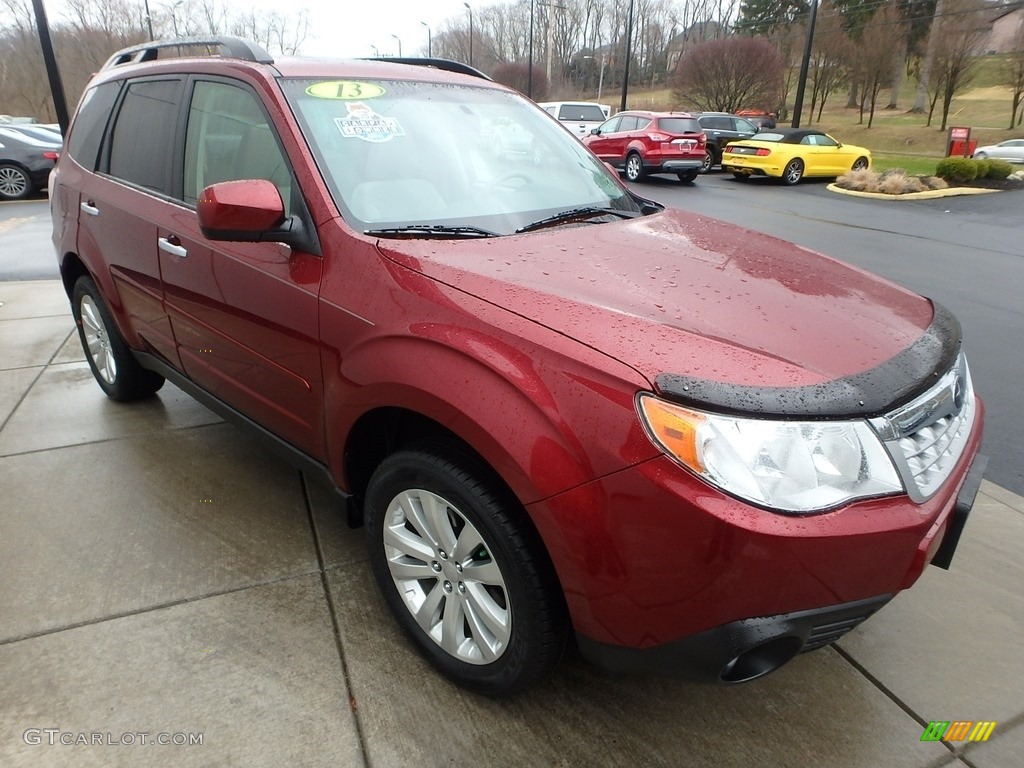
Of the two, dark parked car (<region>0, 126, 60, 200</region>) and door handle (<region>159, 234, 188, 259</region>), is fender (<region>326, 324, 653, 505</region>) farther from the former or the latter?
dark parked car (<region>0, 126, 60, 200</region>)

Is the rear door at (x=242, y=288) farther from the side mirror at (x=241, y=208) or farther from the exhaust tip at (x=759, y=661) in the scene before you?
the exhaust tip at (x=759, y=661)

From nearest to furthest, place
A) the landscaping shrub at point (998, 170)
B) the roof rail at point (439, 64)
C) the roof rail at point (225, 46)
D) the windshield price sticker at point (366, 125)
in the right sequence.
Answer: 1. the windshield price sticker at point (366, 125)
2. the roof rail at point (225, 46)
3. the roof rail at point (439, 64)
4. the landscaping shrub at point (998, 170)

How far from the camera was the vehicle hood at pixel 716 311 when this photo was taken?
61.7 inches

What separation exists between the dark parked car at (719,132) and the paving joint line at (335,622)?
20.1 metres

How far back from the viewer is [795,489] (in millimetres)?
1495

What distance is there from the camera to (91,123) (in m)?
3.77

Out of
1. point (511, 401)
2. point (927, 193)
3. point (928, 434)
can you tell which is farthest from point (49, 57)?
point (927, 193)

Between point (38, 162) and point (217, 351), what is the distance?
14.1 meters

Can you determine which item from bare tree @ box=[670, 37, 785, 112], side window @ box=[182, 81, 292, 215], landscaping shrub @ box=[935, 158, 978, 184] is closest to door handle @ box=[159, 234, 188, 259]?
side window @ box=[182, 81, 292, 215]

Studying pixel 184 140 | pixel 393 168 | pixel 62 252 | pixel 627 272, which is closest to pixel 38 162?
pixel 62 252

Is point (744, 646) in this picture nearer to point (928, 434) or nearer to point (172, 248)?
point (928, 434)

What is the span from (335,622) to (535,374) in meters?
1.33

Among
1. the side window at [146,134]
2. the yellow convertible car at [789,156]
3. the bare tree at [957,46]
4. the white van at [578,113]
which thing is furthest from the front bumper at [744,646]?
the bare tree at [957,46]

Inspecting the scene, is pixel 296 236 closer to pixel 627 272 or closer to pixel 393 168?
pixel 393 168
